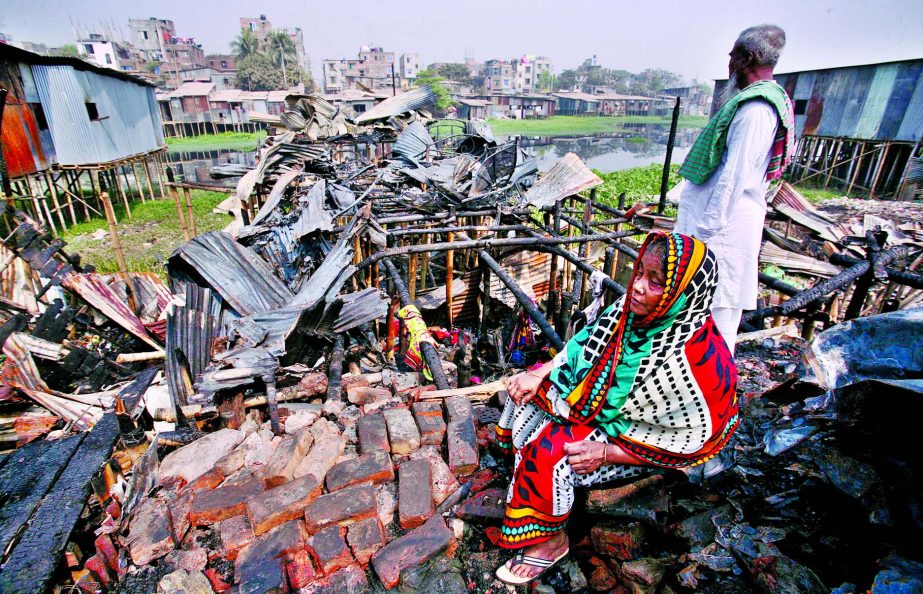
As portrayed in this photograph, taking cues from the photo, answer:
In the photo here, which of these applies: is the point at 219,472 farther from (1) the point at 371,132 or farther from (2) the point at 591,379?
(1) the point at 371,132

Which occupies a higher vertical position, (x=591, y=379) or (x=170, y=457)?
(x=591, y=379)

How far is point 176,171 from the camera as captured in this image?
80.3 feet

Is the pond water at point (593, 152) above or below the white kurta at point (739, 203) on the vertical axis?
below

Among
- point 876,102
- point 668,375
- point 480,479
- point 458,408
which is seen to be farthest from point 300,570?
point 876,102

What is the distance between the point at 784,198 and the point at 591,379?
36.7 ft

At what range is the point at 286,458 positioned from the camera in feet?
7.86

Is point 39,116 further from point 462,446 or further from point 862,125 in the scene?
point 862,125

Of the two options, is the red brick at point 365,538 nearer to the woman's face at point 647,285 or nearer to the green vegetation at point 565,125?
the woman's face at point 647,285

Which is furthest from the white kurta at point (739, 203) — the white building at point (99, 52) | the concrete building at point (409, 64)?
the concrete building at point (409, 64)

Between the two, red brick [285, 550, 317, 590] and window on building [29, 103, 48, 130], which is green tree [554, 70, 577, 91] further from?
red brick [285, 550, 317, 590]

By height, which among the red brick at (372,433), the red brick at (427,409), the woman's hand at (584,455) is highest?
Result: the woman's hand at (584,455)

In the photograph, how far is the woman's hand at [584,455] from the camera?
73.0 inches

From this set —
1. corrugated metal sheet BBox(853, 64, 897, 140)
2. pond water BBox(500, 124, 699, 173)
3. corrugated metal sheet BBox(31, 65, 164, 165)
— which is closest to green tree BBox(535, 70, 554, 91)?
pond water BBox(500, 124, 699, 173)

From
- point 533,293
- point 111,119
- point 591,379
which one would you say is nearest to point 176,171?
point 111,119
